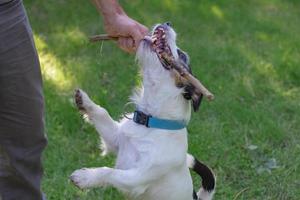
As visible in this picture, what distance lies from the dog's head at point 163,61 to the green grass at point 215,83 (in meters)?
0.86

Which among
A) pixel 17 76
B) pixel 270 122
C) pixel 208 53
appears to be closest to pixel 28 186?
pixel 17 76

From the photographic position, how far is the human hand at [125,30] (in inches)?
114

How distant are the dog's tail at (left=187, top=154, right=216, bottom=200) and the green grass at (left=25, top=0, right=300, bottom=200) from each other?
1.71 ft

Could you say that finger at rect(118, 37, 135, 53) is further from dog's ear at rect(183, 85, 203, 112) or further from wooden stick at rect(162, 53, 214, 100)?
dog's ear at rect(183, 85, 203, 112)

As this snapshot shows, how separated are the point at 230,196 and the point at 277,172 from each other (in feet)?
1.37

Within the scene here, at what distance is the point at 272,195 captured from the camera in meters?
3.76

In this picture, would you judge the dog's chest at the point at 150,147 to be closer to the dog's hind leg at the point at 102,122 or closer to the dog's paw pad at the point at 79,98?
the dog's hind leg at the point at 102,122

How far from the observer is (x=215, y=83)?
5035 millimetres

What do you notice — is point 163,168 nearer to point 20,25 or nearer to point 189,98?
point 189,98

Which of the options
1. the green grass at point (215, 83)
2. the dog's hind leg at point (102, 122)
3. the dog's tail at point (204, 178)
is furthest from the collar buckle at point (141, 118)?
the green grass at point (215, 83)

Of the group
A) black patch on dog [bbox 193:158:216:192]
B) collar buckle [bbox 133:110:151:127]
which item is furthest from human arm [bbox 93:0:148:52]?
black patch on dog [bbox 193:158:216:192]

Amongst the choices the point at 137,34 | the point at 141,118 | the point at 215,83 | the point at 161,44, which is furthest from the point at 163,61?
the point at 215,83

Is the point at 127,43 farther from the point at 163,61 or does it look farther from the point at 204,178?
the point at 204,178

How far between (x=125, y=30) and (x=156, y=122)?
0.46m
